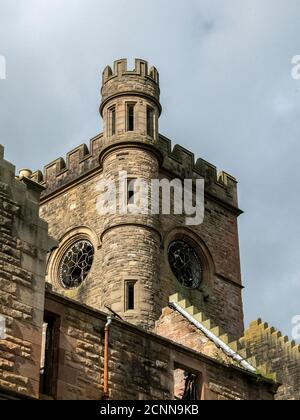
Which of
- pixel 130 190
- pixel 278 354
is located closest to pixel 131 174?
pixel 130 190

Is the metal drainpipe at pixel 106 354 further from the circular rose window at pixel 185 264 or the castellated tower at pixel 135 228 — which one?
the circular rose window at pixel 185 264

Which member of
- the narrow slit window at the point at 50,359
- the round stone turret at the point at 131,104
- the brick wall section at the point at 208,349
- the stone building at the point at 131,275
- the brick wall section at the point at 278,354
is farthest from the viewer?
the round stone turret at the point at 131,104

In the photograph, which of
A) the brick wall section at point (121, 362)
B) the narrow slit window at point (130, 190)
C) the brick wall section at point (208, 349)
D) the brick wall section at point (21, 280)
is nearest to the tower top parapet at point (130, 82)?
the narrow slit window at point (130, 190)

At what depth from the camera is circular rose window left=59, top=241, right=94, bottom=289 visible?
1314 inches

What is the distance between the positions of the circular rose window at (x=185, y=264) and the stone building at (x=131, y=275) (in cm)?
5

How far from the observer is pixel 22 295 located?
1427cm

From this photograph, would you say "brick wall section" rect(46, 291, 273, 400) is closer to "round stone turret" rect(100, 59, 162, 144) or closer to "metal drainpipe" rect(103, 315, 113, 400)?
"metal drainpipe" rect(103, 315, 113, 400)

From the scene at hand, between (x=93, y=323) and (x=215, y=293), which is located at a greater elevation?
(x=215, y=293)

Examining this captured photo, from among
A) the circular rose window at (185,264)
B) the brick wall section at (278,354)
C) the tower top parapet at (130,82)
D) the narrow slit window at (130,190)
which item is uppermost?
the tower top parapet at (130,82)

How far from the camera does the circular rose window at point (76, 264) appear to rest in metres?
33.4

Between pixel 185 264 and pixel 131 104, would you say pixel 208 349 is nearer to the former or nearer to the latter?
pixel 185 264

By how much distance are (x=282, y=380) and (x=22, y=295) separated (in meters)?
17.3

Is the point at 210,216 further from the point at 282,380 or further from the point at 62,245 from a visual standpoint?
the point at 282,380

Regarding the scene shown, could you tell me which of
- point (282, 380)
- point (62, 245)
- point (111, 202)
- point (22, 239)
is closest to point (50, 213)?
point (62, 245)
